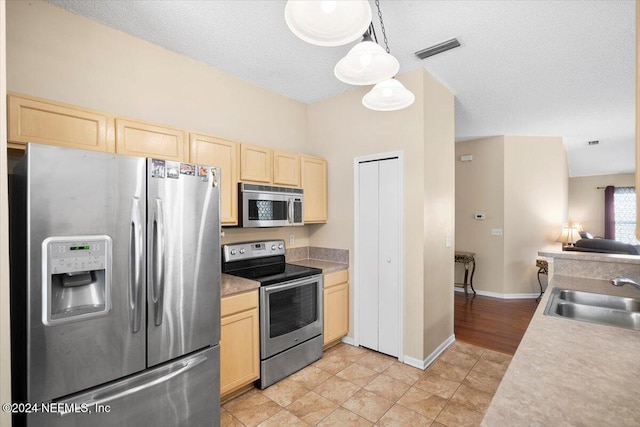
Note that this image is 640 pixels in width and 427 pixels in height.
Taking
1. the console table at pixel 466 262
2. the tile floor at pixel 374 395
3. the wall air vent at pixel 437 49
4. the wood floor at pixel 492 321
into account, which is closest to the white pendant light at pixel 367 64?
the wall air vent at pixel 437 49

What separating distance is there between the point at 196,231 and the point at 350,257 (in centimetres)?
194

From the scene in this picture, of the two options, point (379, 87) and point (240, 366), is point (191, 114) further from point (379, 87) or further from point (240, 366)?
point (240, 366)

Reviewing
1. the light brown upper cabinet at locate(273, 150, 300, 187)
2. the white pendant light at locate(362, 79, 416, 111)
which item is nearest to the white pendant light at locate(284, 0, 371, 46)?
the white pendant light at locate(362, 79, 416, 111)

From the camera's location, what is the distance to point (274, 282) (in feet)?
8.45

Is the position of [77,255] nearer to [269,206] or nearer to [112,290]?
[112,290]

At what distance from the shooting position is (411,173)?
292 centimetres

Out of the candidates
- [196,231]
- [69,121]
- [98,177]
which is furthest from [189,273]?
[69,121]

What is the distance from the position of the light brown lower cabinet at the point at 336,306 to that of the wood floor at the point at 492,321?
4.68 ft

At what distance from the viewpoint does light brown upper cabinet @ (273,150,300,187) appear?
307 cm

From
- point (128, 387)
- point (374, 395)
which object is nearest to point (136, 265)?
point (128, 387)

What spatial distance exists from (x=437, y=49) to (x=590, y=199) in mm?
8577

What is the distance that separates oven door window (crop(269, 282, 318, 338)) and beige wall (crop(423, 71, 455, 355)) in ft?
3.58

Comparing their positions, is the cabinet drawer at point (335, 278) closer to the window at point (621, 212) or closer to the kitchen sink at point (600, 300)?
the kitchen sink at point (600, 300)

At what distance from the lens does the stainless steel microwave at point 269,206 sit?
8.99ft
